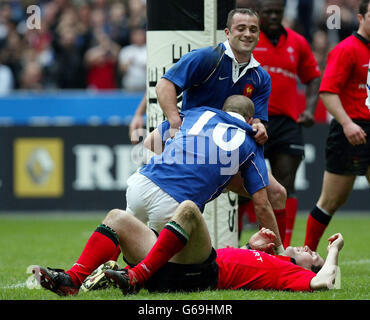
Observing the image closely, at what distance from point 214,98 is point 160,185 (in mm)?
1159

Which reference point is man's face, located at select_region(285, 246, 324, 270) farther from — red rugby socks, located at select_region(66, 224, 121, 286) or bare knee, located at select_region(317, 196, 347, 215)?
bare knee, located at select_region(317, 196, 347, 215)

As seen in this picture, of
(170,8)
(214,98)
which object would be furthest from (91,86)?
(214,98)

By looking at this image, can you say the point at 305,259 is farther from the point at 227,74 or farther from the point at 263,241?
the point at 227,74

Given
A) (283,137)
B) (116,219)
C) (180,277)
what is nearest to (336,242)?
(180,277)

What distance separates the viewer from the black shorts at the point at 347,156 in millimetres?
8125

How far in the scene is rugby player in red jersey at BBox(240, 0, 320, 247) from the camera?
29.1 ft

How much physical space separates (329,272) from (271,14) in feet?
11.8

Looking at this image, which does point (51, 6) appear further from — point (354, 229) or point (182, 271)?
point (182, 271)

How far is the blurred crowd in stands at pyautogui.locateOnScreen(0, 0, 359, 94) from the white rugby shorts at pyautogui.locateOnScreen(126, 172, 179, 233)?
893 centimetres

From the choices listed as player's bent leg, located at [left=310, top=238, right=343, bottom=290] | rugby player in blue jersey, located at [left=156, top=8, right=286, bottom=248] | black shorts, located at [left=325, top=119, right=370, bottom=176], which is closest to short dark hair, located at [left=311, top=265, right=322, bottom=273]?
player's bent leg, located at [left=310, top=238, right=343, bottom=290]

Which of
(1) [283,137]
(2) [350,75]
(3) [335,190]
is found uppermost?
(2) [350,75]

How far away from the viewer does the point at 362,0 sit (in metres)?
7.90

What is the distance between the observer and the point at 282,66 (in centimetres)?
900

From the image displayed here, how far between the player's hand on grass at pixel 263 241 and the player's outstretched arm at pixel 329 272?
0.42 meters
